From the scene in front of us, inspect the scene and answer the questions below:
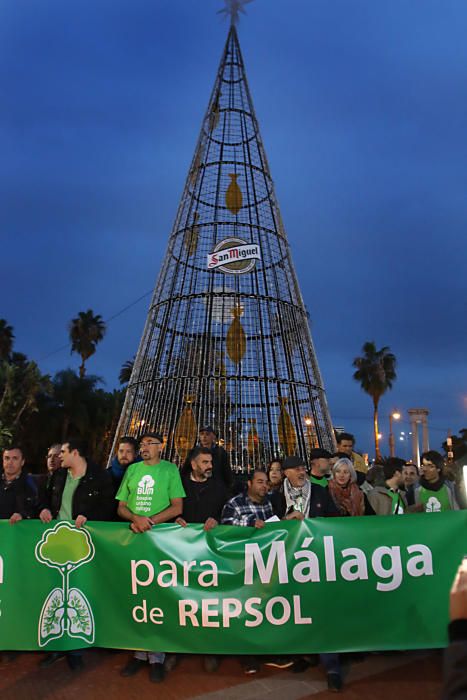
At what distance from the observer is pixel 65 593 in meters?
5.08

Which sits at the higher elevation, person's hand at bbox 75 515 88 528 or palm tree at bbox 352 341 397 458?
palm tree at bbox 352 341 397 458

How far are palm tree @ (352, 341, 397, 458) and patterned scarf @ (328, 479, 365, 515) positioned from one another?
47706 mm

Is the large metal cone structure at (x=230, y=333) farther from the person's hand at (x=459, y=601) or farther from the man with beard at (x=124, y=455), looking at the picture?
the person's hand at (x=459, y=601)

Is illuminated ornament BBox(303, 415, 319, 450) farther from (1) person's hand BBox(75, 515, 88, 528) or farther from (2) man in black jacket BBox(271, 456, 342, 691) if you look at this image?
(1) person's hand BBox(75, 515, 88, 528)

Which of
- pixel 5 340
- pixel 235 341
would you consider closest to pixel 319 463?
pixel 235 341

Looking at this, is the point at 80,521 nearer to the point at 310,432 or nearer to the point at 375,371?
the point at 310,432

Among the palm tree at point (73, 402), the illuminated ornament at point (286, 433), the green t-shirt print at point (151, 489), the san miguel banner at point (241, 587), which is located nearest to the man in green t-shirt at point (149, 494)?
the green t-shirt print at point (151, 489)

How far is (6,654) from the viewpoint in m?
5.42

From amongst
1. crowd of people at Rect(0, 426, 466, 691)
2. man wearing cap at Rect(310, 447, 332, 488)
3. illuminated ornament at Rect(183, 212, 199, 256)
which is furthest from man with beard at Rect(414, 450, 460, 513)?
illuminated ornament at Rect(183, 212, 199, 256)

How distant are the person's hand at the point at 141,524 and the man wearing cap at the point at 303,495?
128cm

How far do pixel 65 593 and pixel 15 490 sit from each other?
4.16 feet

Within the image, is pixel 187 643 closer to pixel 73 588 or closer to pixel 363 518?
pixel 73 588

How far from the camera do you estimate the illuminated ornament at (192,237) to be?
1606 cm

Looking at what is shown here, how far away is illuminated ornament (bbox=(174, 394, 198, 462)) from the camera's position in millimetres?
14016
